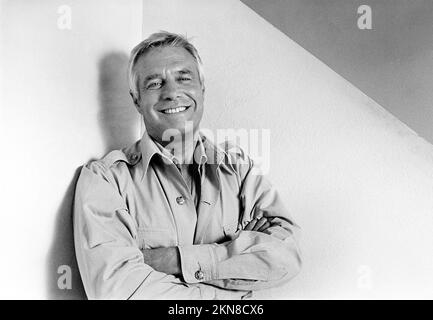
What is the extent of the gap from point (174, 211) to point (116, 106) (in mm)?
400

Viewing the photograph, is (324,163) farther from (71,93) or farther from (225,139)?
(71,93)

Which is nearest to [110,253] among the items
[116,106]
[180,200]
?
[180,200]

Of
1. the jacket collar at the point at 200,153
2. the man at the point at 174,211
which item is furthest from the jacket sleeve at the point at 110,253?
the jacket collar at the point at 200,153

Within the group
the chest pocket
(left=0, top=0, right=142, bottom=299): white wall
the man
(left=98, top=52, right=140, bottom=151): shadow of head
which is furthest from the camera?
(left=98, top=52, right=140, bottom=151): shadow of head

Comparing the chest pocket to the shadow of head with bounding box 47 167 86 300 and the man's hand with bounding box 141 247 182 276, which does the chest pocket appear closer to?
the man's hand with bounding box 141 247 182 276

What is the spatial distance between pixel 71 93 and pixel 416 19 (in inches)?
42.8

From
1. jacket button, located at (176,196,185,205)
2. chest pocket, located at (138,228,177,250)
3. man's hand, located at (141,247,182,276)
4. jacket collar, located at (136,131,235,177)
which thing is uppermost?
jacket collar, located at (136,131,235,177)

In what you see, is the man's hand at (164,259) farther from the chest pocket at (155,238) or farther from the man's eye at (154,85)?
the man's eye at (154,85)

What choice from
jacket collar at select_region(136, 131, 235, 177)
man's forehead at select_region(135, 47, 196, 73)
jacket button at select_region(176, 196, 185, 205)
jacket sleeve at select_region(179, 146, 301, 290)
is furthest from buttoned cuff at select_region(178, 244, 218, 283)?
man's forehead at select_region(135, 47, 196, 73)

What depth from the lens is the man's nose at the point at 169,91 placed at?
58.3 inches

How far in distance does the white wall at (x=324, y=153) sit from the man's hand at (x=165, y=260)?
452 mm

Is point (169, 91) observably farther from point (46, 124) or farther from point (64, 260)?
point (64, 260)

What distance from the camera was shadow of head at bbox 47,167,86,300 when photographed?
135 centimetres

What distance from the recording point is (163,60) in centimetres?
150
